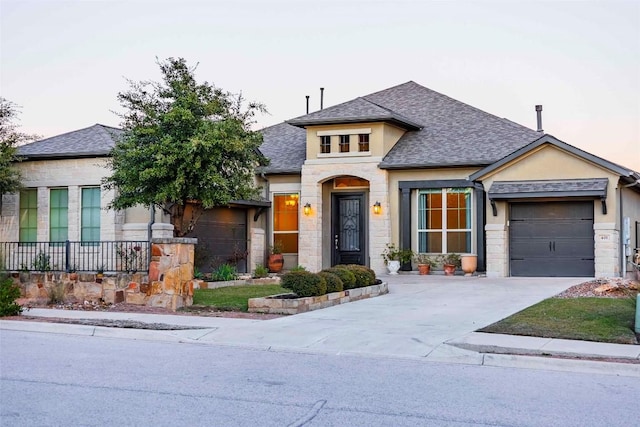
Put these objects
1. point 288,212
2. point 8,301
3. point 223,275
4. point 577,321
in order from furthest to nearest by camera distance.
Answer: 1. point 288,212
2. point 223,275
3. point 8,301
4. point 577,321

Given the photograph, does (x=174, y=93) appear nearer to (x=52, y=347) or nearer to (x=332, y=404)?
(x=52, y=347)

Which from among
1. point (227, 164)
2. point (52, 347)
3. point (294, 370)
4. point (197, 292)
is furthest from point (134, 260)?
point (294, 370)

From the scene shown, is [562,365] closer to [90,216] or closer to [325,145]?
[90,216]

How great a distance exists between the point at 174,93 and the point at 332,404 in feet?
46.3

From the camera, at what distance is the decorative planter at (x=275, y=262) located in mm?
27469

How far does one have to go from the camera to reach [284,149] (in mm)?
29969

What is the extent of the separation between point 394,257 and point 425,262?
104cm

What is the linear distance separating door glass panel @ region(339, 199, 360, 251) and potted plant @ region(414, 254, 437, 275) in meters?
2.80

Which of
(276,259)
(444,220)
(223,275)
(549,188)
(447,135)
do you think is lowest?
(223,275)

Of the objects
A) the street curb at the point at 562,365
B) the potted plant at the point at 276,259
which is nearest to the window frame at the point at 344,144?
the potted plant at the point at 276,259

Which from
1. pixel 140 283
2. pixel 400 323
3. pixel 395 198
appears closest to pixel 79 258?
pixel 140 283

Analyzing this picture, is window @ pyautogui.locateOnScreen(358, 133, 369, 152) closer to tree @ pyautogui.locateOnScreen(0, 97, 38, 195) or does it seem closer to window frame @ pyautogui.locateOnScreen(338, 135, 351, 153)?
window frame @ pyautogui.locateOnScreen(338, 135, 351, 153)

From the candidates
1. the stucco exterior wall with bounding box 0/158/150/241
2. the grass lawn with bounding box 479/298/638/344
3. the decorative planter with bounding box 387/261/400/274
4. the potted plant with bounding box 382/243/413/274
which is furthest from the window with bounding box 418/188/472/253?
the grass lawn with bounding box 479/298/638/344

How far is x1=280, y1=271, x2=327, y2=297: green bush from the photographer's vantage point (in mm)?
15930
